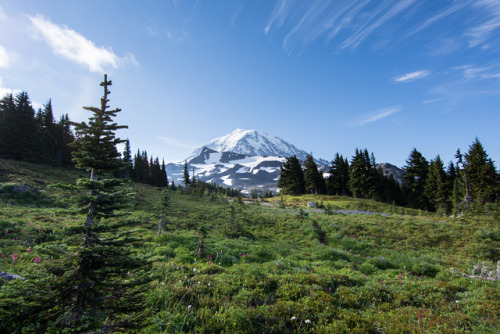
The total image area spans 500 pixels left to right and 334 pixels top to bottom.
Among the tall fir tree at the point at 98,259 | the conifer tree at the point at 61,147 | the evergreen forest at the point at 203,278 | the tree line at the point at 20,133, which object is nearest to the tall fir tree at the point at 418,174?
the evergreen forest at the point at 203,278

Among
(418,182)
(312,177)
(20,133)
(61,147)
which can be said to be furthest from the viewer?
(312,177)

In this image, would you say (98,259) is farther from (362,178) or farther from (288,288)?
(362,178)

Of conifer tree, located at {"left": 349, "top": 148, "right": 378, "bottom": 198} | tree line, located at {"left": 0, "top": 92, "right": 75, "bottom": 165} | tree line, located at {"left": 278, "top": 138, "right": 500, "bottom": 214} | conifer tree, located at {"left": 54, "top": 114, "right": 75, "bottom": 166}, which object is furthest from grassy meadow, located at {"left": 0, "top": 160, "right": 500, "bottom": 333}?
conifer tree, located at {"left": 54, "top": 114, "right": 75, "bottom": 166}

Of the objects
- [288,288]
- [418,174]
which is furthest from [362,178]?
[288,288]

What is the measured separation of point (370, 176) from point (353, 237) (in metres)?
39.6

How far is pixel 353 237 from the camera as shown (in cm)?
1708

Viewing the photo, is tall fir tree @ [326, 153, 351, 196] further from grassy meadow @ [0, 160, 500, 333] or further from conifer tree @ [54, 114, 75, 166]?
conifer tree @ [54, 114, 75, 166]

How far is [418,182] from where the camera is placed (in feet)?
159

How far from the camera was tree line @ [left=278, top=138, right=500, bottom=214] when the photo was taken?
35.3 m

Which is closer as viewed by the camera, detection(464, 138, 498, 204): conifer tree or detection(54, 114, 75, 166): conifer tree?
detection(464, 138, 498, 204): conifer tree

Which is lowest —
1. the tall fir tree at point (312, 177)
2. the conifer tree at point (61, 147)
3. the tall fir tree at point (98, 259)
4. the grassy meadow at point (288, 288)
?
the grassy meadow at point (288, 288)

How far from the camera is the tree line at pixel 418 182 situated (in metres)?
35.3

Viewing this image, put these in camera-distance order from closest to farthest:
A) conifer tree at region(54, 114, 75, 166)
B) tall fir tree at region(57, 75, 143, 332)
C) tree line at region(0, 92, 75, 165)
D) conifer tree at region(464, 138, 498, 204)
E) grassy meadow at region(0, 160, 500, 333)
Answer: tall fir tree at region(57, 75, 143, 332)
grassy meadow at region(0, 160, 500, 333)
conifer tree at region(464, 138, 498, 204)
tree line at region(0, 92, 75, 165)
conifer tree at region(54, 114, 75, 166)

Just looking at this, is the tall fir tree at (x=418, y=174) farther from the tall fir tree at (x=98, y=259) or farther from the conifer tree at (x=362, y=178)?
the tall fir tree at (x=98, y=259)
